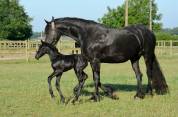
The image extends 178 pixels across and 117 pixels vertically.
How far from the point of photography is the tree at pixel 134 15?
233 feet

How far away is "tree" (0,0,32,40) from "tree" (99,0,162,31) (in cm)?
1247

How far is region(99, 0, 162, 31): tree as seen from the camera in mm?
71125

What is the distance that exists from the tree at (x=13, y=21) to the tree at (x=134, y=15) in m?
12.5

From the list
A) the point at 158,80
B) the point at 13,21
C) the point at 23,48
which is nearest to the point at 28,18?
the point at 13,21

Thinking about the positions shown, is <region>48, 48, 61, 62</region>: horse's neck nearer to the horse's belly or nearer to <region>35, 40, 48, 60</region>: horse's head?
<region>35, 40, 48, 60</region>: horse's head

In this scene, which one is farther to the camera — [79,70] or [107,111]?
[79,70]

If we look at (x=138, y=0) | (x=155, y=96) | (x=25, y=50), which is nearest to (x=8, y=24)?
(x=138, y=0)

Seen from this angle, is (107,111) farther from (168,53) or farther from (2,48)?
(168,53)

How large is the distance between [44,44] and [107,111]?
8.43ft

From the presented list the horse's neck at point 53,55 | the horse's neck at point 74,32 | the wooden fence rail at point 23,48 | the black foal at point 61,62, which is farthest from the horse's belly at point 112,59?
the wooden fence rail at point 23,48

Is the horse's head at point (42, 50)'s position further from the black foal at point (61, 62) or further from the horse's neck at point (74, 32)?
the horse's neck at point (74, 32)

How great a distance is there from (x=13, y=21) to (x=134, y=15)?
18.2m

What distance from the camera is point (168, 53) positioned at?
4803 cm

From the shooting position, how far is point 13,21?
64625mm
